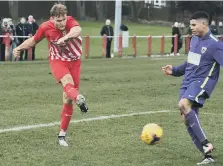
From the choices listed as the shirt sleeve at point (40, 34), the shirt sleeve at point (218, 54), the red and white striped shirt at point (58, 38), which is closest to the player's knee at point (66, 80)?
the red and white striped shirt at point (58, 38)

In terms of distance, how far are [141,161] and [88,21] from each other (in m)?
66.7

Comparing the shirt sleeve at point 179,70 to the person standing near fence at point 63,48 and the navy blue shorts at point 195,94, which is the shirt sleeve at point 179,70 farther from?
the person standing near fence at point 63,48

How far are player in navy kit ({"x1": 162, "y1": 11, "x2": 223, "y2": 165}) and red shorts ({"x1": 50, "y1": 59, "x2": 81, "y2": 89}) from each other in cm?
185

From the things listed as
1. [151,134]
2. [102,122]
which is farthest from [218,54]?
[102,122]

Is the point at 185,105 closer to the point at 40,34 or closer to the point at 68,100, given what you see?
the point at 68,100

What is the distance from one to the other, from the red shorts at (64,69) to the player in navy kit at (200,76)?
185cm

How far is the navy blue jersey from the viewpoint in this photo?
7320mm

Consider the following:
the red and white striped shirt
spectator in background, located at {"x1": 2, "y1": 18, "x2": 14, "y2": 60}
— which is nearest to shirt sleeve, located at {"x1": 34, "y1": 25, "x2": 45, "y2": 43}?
the red and white striped shirt

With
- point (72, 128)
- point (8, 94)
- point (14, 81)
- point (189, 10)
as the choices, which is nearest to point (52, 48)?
point (72, 128)

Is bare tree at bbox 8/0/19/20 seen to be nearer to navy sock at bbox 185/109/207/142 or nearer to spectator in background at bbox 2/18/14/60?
spectator in background at bbox 2/18/14/60

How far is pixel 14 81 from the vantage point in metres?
17.2

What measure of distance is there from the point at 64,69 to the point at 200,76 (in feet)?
6.84

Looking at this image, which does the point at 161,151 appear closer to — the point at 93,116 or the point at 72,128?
the point at 72,128

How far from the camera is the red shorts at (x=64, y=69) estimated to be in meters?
8.36
